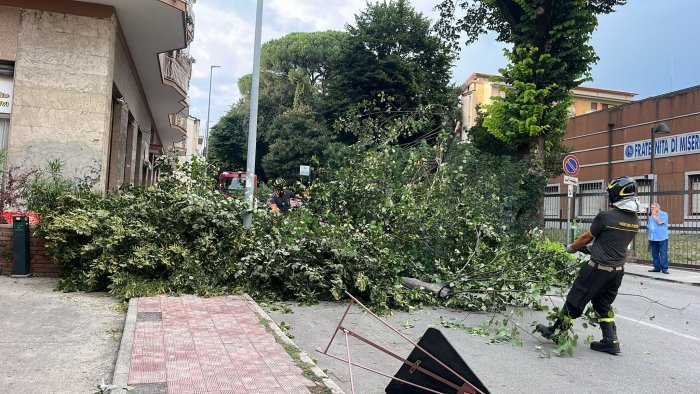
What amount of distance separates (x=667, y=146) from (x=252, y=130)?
22460mm

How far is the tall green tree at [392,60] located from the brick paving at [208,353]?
77.0 ft

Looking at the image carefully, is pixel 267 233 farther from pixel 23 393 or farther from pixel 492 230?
pixel 23 393

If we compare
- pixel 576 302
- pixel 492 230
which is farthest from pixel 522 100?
pixel 576 302

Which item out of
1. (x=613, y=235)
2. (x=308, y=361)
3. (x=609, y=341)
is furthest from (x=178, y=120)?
(x=609, y=341)

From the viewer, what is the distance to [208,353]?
5133 mm

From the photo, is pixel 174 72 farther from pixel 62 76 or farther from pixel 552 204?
pixel 552 204

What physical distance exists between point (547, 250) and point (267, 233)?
4.34 m

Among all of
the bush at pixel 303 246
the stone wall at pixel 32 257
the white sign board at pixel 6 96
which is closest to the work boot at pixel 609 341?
the bush at pixel 303 246

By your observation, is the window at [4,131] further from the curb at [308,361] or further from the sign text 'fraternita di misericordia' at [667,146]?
the sign text 'fraternita di misericordia' at [667,146]

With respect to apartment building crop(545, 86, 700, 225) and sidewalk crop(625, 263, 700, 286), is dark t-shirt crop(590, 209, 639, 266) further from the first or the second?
apartment building crop(545, 86, 700, 225)

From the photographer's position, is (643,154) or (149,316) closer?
(149,316)

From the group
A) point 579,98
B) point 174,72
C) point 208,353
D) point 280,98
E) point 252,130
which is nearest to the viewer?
point 208,353

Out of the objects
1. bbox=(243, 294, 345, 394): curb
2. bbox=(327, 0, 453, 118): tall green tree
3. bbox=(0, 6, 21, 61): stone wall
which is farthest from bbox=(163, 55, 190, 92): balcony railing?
bbox=(243, 294, 345, 394): curb

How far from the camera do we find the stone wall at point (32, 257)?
895 cm
